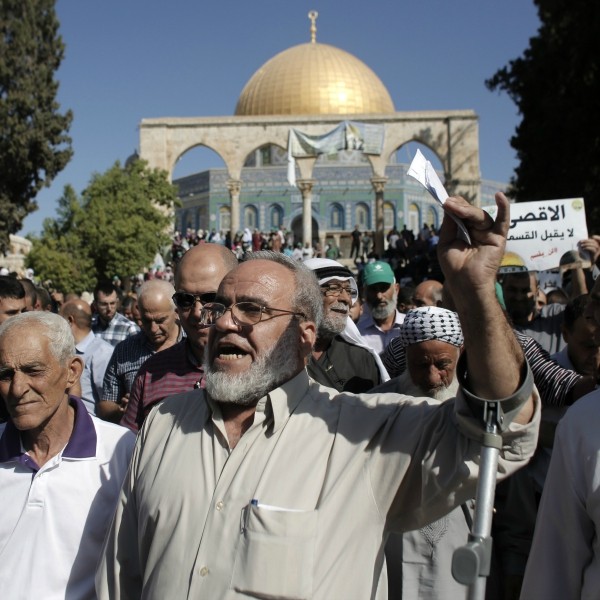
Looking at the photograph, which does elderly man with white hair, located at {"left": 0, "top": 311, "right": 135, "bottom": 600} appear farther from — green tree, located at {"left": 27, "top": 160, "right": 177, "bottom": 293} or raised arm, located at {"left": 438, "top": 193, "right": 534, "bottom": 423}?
green tree, located at {"left": 27, "top": 160, "right": 177, "bottom": 293}

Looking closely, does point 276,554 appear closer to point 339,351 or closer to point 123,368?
point 339,351

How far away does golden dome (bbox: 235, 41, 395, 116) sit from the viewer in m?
48.8

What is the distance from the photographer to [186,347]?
3355 millimetres

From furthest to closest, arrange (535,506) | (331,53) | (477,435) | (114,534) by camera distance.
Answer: (331,53)
(535,506)
(114,534)
(477,435)

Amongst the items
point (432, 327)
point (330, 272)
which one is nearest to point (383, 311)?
point (330, 272)

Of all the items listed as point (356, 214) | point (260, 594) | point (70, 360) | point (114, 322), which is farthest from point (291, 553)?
point (356, 214)

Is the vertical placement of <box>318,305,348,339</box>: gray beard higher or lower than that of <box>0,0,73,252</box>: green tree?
A: lower

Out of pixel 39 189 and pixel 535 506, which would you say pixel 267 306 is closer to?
pixel 535 506

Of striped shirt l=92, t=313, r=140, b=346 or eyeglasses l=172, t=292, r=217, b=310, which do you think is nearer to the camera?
eyeglasses l=172, t=292, r=217, b=310

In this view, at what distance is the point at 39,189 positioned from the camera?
2527 cm

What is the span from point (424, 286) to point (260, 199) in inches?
1942

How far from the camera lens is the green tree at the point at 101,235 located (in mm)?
25312

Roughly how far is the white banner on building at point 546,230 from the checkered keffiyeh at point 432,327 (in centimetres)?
386

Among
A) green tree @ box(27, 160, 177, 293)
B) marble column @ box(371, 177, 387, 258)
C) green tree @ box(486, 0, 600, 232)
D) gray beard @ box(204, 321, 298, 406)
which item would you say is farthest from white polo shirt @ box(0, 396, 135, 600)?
marble column @ box(371, 177, 387, 258)
